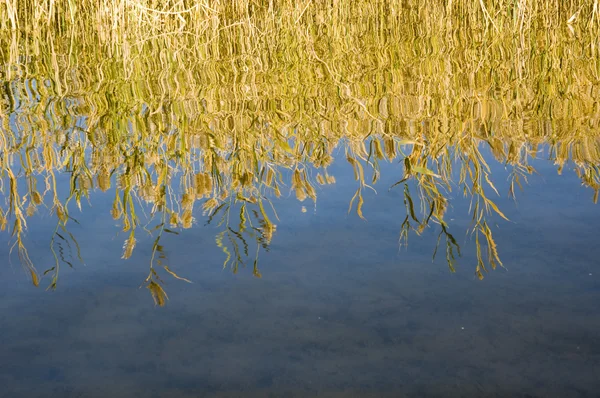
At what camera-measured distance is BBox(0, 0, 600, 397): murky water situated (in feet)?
4.63

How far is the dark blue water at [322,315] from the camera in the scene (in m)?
1.36

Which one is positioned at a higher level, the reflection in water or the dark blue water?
the reflection in water

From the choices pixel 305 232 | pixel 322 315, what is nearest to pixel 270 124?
pixel 305 232

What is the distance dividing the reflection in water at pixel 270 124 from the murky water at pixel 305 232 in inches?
0.4

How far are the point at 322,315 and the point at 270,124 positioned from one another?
137cm

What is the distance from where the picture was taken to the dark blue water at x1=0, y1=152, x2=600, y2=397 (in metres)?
1.36

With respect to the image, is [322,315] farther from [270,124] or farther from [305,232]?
[270,124]

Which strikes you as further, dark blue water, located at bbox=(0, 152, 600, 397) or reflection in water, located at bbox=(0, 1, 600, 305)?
reflection in water, located at bbox=(0, 1, 600, 305)

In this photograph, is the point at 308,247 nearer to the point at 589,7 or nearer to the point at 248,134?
the point at 248,134

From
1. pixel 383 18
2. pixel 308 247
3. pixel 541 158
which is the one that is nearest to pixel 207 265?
pixel 308 247

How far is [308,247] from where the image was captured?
194 centimetres

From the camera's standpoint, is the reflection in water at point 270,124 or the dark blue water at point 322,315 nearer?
the dark blue water at point 322,315

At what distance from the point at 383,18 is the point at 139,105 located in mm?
2982

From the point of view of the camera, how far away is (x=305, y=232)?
2.03 metres
